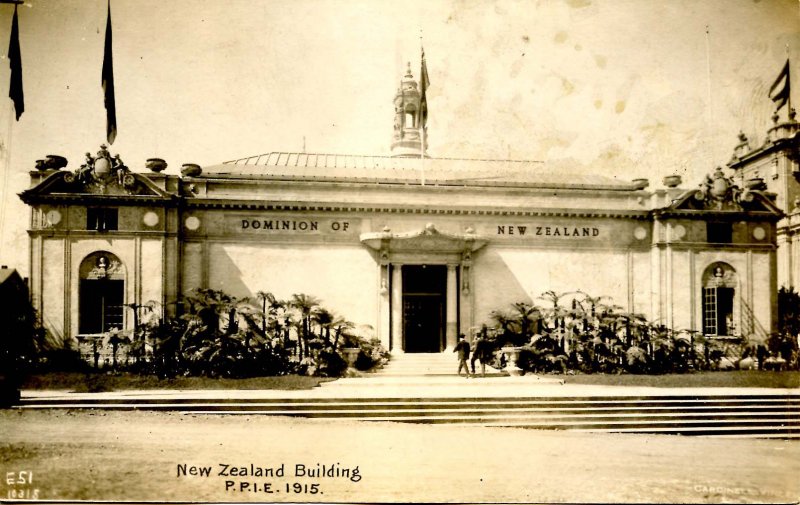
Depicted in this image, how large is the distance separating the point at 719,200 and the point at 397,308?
12.8m

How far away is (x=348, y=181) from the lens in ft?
82.5

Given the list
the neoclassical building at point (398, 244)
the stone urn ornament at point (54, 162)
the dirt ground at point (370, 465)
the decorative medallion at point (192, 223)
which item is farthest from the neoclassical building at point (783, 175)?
the stone urn ornament at point (54, 162)

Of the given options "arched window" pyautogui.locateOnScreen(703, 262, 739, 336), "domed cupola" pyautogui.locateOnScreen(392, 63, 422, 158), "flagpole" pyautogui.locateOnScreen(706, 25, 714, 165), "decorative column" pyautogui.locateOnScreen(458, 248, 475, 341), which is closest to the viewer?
"flagpole" pyautogui.locateOnScreen(706, 25, 714, 165)

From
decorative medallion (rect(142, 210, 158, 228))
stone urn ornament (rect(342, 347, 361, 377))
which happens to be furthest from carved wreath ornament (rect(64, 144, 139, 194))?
stone urn ornament (rect(342, 347, 361, 377))

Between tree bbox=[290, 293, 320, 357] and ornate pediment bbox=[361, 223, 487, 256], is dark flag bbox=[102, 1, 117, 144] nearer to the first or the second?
tree bbox=[290, 293, 320, 357]

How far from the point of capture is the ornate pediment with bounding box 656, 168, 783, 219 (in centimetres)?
2486

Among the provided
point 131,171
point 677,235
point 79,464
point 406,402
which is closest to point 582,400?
point 406,402

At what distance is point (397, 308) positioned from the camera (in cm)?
2384

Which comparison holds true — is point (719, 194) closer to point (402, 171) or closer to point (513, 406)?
point (402, 171)

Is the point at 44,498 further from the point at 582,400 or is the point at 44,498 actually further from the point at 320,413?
the point at 582,400

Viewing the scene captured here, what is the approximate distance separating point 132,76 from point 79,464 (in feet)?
33.2

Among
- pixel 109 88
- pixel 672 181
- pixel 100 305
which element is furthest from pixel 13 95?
pixel 672 181

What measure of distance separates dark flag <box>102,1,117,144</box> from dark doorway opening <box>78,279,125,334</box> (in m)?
6.73

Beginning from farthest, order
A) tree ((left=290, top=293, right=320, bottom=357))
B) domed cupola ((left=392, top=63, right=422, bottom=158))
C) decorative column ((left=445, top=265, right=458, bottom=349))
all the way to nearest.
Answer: domed cupola ((left=392, top=63, right=422, bottom=158))
decorative column ((left=445, top=265, right=458, bottom=349))
tree ((left=290, top=293, right=320, bottom=357))
